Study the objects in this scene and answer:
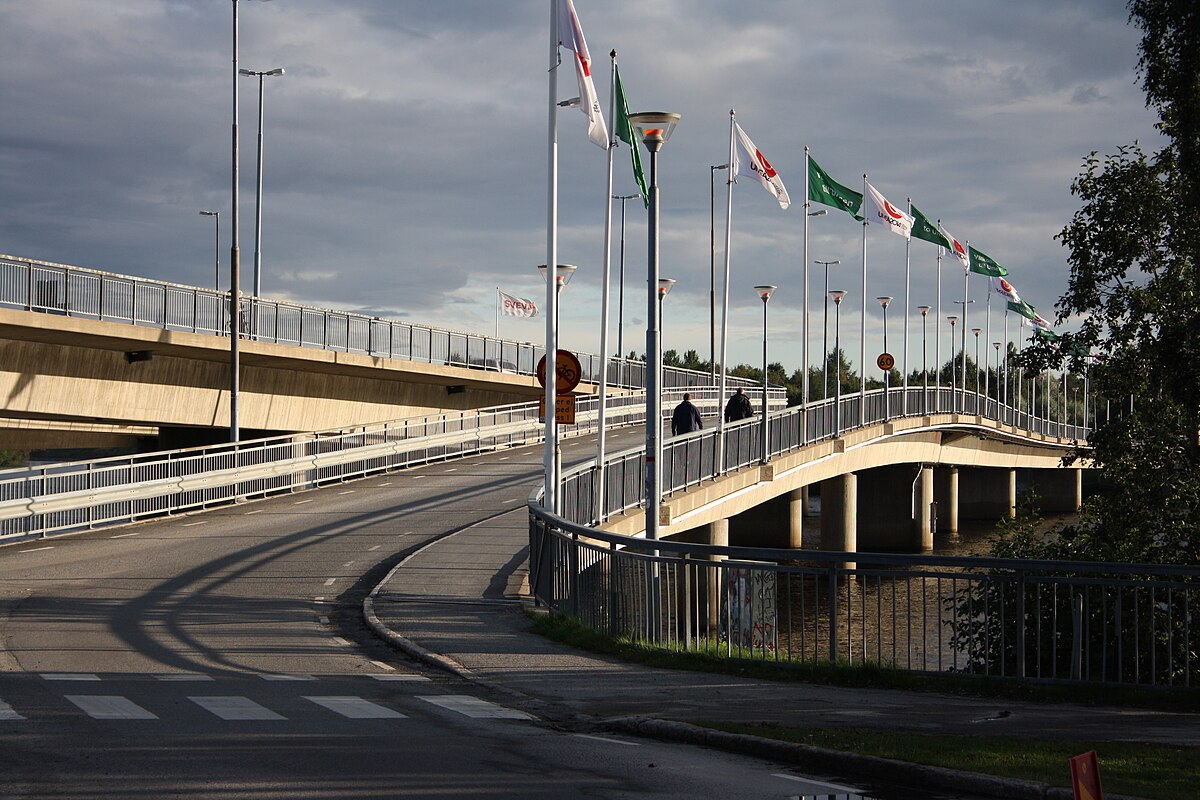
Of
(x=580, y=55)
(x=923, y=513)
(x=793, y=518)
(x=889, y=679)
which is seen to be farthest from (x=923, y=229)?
(x=889, y=679)

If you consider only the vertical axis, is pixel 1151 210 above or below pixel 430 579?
above

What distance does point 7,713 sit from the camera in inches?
375

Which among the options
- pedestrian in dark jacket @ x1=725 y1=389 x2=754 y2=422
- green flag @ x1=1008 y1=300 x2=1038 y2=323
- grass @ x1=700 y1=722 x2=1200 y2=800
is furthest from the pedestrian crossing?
green flag @ x1=1008 y1=300 x2=1038 y2=323

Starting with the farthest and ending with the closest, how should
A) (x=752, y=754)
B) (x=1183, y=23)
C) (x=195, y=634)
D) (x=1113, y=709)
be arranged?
(x=195, y=634) → (x=1183, y=23) → (x=1113, y=709) → (x=752, y=754)

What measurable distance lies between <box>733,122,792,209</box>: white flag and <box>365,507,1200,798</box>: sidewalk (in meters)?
17.9

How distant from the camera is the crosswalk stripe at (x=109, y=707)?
948 cm

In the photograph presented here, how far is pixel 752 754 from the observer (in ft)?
28.0

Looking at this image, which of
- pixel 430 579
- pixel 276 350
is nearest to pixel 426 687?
pixel 430 579

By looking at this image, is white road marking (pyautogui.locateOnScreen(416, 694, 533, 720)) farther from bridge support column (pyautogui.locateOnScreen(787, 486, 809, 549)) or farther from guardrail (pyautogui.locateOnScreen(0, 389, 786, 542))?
bridge support column (pyautogui.locateOnScreen(787, 486, 809, 549))

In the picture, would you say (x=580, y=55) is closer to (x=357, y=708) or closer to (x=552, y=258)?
(x=552, y=258)

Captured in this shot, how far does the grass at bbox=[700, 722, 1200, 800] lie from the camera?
7.20 meters

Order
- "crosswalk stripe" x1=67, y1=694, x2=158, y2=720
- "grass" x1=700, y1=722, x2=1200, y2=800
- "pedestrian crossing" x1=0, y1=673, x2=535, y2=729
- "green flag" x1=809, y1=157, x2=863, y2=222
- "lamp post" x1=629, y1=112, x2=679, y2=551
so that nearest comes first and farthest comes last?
"grass" x1=700, y1=722, x2=1200, y2=800 < "crosswalk stripe" x1=67, y1=694, x2=158, y2=720 < "pedestrian crossing" x1=0, y1=673, x2=535, y2=729 < "lamp post" x1=629, y1=112, x2=679, y2=551 < "green flag" x1=809, y1=157, x2=863, y2=222

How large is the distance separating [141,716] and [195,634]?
554 cm

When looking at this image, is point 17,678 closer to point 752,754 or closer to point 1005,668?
point 752,754
